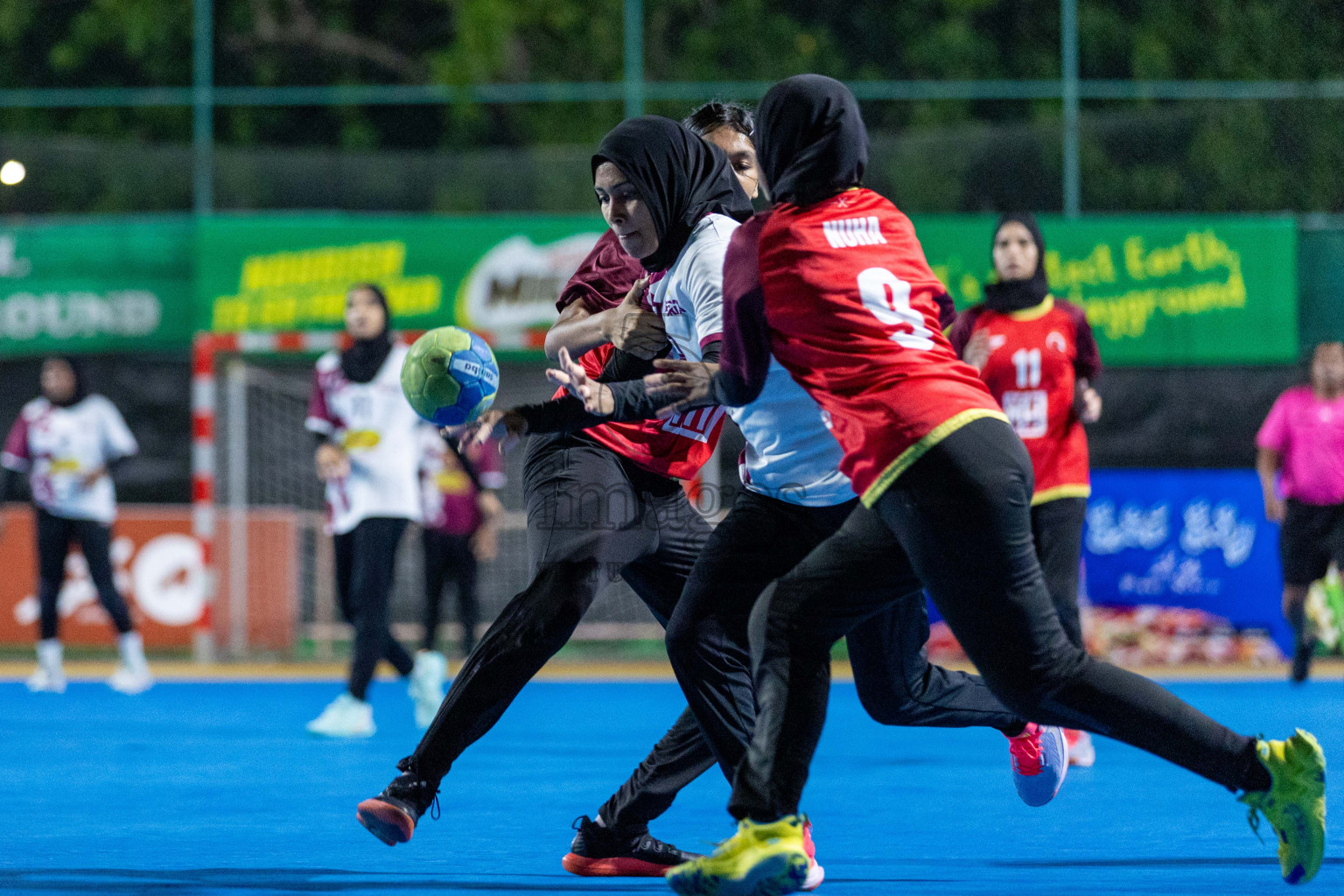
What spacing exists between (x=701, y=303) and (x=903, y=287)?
62 centimetres

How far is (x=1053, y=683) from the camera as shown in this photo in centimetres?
381

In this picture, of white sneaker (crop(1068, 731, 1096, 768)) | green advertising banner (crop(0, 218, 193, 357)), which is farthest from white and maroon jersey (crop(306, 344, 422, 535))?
green advertising banner (crop(0, 218, 193, 357))

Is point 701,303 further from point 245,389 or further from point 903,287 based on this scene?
point 245,389

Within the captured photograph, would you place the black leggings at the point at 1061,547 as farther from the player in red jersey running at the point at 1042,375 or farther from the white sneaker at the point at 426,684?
the white sneaker at the point at 426,684

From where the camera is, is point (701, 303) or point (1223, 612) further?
point (1223, 612)

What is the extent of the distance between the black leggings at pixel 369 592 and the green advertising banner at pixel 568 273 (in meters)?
4.68

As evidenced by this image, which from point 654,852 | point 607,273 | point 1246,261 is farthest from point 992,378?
point 1246,261

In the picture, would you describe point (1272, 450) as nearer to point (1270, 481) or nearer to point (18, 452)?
point (1270, 481)

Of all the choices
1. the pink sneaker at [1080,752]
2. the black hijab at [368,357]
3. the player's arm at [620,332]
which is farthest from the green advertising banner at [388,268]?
the player's arm at [620,332]

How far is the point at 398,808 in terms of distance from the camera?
439cm

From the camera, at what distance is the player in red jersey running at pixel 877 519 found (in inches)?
148

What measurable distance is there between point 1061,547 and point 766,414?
2985 mm

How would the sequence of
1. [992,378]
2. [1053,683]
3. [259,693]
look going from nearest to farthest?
[1053,683]
[992,378]
[259,693]

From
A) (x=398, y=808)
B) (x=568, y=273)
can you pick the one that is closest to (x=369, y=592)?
(x=398, y=808)
